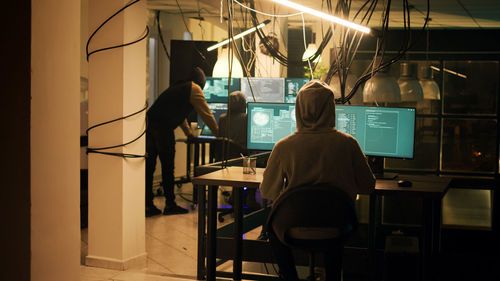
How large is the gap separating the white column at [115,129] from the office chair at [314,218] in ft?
5.74

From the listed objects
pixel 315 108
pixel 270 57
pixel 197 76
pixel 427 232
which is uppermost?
pixel 270 57

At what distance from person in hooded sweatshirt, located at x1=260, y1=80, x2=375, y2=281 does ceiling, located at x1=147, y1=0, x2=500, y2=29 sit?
2.15 metres

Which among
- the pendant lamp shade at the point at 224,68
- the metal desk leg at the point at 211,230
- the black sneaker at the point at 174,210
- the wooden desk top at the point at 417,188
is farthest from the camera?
the pendant lamp shade at the point at 224,68

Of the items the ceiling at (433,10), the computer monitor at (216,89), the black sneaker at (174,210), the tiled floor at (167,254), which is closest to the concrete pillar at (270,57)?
the ceiling at (433,10)

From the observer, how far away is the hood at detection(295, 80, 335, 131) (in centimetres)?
293

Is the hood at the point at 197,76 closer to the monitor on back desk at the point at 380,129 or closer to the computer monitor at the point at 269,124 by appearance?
the computer monitor at the point at 269,124

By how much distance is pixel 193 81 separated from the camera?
6414 millimetres

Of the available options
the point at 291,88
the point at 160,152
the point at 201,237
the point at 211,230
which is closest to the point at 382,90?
the point at 211,230

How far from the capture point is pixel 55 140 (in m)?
2.99

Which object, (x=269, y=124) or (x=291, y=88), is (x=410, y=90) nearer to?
(x=269, y=124)

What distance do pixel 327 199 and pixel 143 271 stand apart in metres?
2.11

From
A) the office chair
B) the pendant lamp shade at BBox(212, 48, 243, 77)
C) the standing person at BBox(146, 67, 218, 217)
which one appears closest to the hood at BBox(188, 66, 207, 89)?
the standing person at BBox(146, 67, 218, 217)

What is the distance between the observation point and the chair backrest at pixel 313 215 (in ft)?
8.43

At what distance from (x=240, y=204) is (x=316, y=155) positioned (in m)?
1.13
